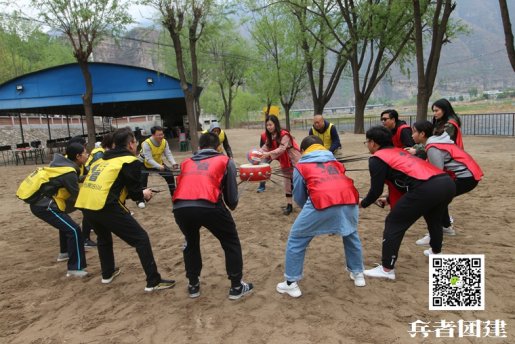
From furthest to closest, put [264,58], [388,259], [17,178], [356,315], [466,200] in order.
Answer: [264,58], [17,178], [466,200], [388,259], [356,315]

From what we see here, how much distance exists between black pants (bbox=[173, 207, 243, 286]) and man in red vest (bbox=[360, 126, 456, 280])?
1378 mm

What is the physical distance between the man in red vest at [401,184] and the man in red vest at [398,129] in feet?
5.71

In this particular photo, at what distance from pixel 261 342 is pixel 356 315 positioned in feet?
3.01

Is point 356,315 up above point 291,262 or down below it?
below

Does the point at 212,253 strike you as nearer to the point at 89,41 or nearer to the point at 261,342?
the point at 261,342

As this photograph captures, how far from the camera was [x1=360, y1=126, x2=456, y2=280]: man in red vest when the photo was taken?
3.76 metres

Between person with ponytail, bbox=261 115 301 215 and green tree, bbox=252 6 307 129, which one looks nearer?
person with ponytail, bbox=261 115 301 215

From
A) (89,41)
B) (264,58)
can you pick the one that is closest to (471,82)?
(264,58)

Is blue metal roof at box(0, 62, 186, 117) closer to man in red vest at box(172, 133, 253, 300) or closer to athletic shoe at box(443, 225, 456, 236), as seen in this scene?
athletic shoe at box(443, 225, 456, 236)

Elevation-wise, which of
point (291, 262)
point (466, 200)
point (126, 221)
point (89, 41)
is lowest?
point (466, 200)

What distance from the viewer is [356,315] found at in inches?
137

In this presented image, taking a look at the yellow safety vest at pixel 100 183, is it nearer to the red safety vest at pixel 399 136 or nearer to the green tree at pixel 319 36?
the red safety vest at pixel 399 136

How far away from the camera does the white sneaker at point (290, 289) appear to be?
3845mm

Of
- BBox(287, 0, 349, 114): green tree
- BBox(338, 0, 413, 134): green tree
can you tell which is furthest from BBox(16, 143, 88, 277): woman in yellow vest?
BBox(287, 0, 349, 114): green tree
